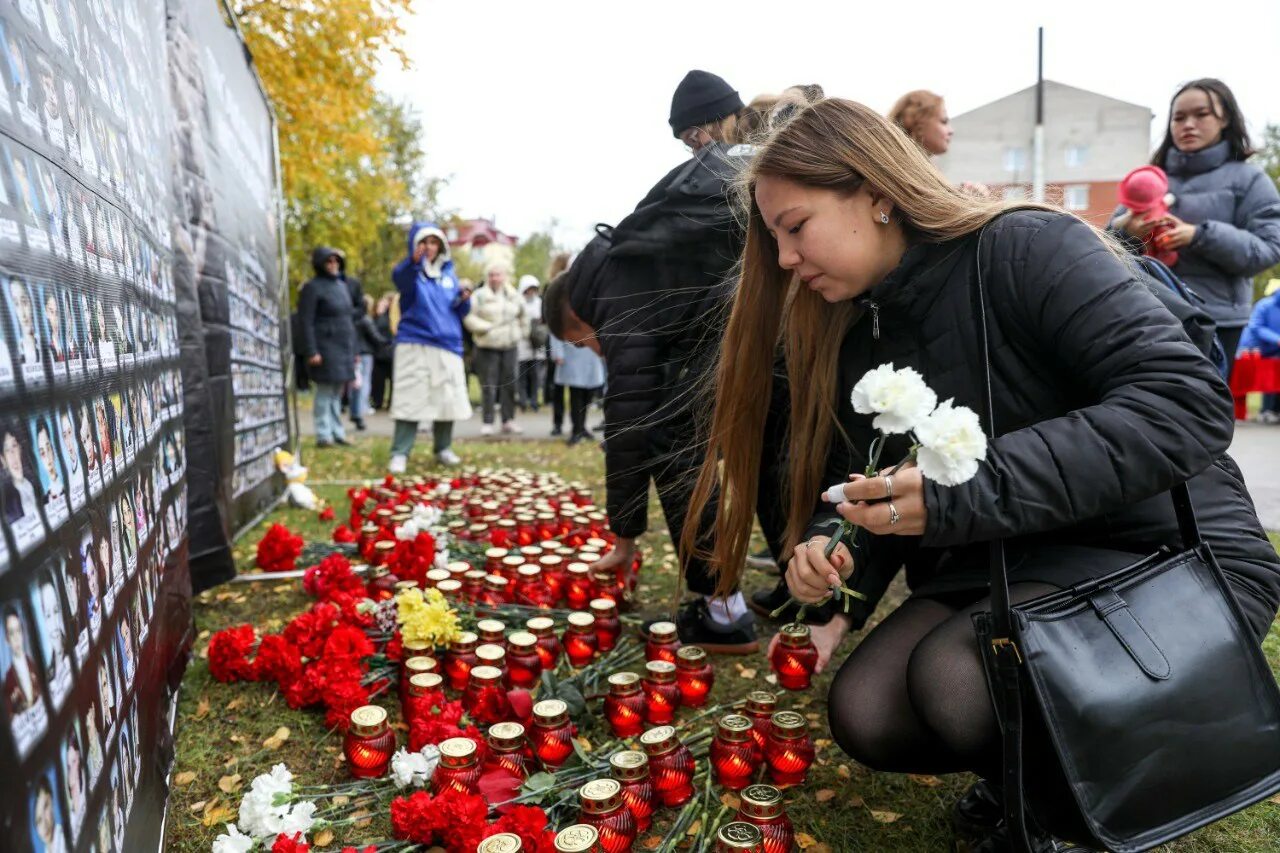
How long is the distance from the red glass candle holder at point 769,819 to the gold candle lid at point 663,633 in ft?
3.02

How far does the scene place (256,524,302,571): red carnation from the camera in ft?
13.2

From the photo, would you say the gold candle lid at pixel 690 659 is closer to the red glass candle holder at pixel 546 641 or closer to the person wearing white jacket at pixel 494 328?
the red glass candle holder at pixel 546 641

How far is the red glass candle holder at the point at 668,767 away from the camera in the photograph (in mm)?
2131

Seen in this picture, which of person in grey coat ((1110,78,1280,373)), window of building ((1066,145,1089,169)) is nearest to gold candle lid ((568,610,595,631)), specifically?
person in grey coat ((1110,78,1280,373))

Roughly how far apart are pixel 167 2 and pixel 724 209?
2.46 metres

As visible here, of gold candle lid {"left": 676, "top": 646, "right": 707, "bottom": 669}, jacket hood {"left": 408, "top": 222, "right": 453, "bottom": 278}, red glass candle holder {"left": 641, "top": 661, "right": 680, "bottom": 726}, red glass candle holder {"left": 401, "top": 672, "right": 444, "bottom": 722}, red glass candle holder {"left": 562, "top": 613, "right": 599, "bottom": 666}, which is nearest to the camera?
red glass candle holder {"left": 401, "top": 672, "right": 444, "bottom": 722}

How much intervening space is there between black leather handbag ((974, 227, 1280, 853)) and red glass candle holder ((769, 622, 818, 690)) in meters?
1.19

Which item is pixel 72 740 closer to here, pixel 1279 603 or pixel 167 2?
pixel 1279 603

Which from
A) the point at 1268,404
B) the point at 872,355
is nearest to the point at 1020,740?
the point at 872,355

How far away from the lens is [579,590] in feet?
11.2

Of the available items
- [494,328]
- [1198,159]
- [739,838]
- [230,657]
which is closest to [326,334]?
[494,328]

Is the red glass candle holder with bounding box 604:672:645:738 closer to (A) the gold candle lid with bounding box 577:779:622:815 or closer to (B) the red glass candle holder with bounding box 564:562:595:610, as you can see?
(A) the gold candle lid with bounding box 577:779:622:815

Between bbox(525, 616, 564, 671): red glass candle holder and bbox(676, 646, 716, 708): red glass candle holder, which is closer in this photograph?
bbox(676, 646, 716, 708): red glass candle holder

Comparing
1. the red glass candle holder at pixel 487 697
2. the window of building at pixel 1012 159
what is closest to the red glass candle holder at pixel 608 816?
the red glass candle holder at pixel 487 697
